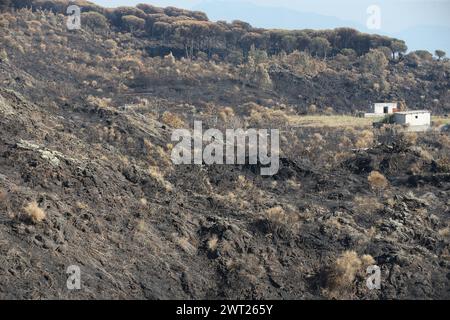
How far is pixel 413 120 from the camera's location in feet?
186

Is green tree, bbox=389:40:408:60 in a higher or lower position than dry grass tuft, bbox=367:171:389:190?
higher

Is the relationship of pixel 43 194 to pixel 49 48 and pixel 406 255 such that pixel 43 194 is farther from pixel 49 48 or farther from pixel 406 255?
pixel 49 48

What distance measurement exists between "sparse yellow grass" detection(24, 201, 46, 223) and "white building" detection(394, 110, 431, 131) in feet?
147

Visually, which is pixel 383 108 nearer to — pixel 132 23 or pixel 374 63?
pixel 374 63

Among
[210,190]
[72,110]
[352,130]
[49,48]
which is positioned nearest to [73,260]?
[210,190]

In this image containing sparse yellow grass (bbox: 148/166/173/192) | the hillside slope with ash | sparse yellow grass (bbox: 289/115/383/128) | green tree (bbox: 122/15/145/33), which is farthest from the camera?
green tree (bbox: 122/15/145/33)

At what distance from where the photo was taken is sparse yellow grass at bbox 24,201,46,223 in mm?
18297

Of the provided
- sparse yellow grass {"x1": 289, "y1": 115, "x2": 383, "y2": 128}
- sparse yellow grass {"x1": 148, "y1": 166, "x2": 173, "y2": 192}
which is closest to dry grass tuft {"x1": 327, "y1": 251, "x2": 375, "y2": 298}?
sparse yellow grass {"x1": 148, "y1": 166, "x2": 173, "y2": 192}

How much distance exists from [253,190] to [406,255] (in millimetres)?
9390

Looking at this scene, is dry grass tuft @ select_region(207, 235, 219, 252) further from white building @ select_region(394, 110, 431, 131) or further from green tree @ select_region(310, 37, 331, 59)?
green tree @ select_region(310, 37, 331, 59)

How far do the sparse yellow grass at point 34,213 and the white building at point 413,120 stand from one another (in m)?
44.9

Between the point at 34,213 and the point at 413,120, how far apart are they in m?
46.7

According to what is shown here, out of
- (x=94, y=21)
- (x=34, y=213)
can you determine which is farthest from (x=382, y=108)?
(x=94, y=21)

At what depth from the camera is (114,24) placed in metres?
108
